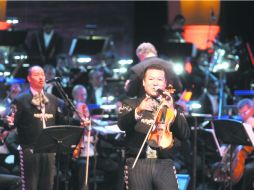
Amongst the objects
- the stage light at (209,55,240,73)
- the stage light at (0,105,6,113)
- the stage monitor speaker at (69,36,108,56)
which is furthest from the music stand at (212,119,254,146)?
the stage monitor speaker at (69,36,108,56)

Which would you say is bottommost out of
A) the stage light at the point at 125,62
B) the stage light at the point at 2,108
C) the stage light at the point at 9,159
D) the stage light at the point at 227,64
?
the stage light at the point at 9,159

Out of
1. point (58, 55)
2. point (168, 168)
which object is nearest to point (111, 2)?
point (58, 55)

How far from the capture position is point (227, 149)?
11.4 metres

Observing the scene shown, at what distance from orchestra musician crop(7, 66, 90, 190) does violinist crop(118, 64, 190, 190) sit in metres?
2.27

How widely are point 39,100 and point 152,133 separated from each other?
10.6ft

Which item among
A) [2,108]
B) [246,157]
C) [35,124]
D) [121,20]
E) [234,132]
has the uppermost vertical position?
[121,20]

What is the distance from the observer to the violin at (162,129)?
286 inches

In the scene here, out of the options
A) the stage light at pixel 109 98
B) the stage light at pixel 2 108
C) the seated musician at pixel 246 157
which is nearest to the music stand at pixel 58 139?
the stage light at pixel 2 108

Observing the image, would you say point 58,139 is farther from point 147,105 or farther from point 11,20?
point 11,20

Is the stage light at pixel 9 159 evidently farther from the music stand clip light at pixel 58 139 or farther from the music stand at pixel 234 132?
the music stand at pixel 234 132

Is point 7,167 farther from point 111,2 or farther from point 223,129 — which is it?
point 111,2

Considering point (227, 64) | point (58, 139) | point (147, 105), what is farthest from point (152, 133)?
point (227, 64)

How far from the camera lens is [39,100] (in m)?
10.1

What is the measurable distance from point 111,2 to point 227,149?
7393mm
